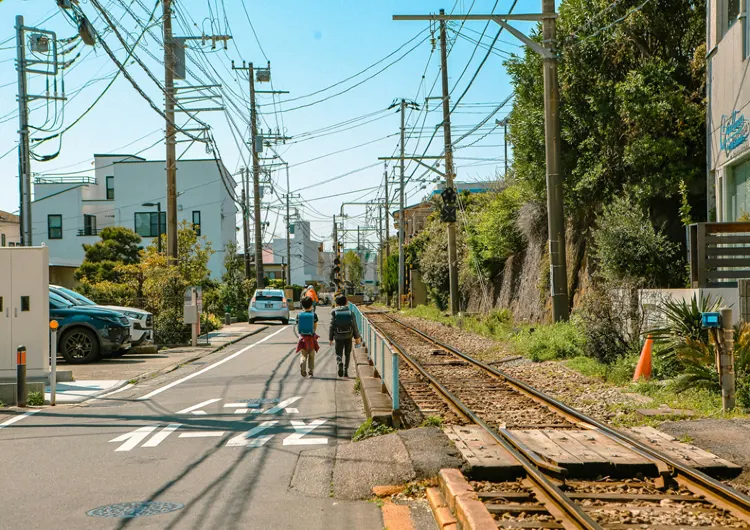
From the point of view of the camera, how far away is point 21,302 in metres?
14.1

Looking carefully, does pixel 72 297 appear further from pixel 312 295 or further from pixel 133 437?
pixel 312 295

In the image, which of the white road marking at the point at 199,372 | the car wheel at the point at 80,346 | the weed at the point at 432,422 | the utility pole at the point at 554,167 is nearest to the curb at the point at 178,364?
the white road marking at the point at 199,372

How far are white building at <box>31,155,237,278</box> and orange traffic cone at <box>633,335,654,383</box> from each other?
161 feet

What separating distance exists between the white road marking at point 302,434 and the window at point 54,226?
178 feet

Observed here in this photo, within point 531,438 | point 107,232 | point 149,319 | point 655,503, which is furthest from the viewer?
point 107,232

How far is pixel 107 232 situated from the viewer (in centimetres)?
4872

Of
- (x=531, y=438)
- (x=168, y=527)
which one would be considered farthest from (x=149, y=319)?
(x=168, y=527)

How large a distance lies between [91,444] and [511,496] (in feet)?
17.0

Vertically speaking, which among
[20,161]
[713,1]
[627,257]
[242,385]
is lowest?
[242,385]

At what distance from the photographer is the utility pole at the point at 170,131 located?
84.0 ft

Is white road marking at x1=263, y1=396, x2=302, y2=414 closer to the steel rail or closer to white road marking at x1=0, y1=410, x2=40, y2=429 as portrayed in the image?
the steel rail

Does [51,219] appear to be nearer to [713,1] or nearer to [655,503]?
[713,1]

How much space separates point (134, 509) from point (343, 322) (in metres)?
9.11

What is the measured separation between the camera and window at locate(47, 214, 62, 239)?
6069 cm
